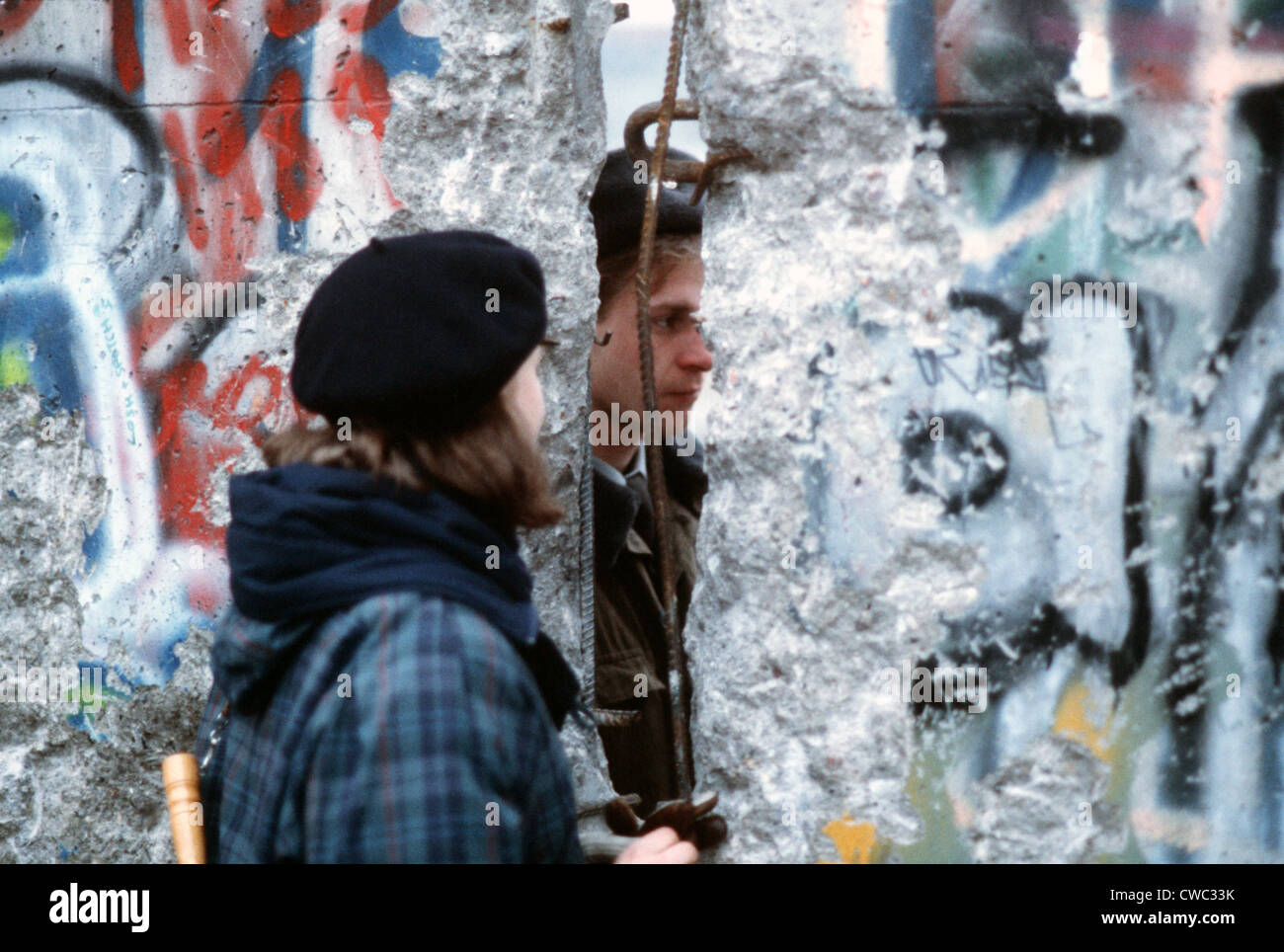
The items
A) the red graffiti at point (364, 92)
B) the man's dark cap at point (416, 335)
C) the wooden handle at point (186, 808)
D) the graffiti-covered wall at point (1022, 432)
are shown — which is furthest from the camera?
the red graffiti at point (364, 92)

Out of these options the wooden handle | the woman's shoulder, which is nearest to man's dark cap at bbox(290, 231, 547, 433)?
the woman's shoulder

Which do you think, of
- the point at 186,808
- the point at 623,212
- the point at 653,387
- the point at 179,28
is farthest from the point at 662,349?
the point at 186,808

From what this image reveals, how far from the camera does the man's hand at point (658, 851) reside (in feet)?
5.22

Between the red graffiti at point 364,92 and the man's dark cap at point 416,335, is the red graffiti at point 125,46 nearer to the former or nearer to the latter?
the red graffiti at point 364,92

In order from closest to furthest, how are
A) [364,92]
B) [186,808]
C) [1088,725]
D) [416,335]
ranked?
[416,335] → [186,808] → [1088,725] → [364,92]

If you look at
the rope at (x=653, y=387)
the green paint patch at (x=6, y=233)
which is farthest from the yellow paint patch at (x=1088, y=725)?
the green paint patch at (x=6, y=233)

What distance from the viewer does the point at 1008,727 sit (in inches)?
72.9

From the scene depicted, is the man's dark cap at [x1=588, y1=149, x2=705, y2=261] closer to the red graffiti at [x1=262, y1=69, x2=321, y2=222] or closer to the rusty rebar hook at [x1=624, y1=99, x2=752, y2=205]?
the rusty rebar hook at [x1=624, y1=99, x2=752, y2=205]

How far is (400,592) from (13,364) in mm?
1444

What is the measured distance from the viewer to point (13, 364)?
230 centimetres

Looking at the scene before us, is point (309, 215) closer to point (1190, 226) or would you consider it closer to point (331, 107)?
point (331, 107)

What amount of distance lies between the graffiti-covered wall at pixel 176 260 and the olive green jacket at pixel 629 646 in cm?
26

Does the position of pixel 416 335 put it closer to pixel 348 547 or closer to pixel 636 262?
pixel 348 547
